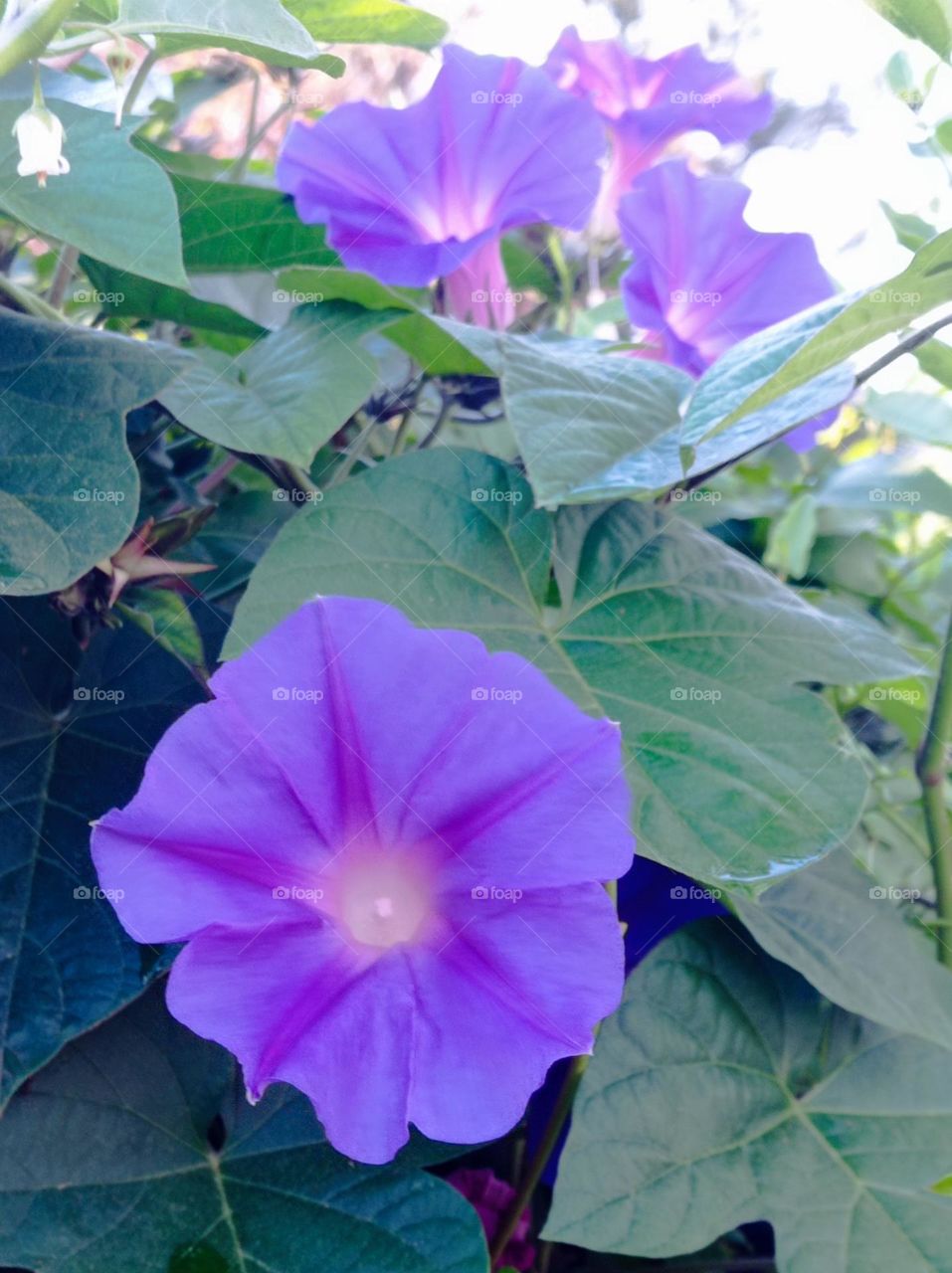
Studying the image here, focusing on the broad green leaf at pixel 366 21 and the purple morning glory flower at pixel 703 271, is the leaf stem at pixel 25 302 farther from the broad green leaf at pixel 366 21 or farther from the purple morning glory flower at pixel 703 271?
the purple morning glory flower at pixel 703 271

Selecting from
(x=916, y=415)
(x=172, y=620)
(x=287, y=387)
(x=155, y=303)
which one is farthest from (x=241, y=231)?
(x=916, y=415)

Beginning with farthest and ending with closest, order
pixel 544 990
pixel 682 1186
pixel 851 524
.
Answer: pixel 851 524 < pixel 682 1186 < pixel 544 990

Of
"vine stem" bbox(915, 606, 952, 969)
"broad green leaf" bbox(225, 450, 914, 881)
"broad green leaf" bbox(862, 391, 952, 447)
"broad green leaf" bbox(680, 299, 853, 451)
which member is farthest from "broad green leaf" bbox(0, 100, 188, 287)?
"broad green leaf" bbox(862, 391, 952, 447)

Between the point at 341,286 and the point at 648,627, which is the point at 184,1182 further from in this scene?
the point at 341,286

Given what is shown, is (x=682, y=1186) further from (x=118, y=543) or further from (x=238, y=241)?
(x=238, y=241)

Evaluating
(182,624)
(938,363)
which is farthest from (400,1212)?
(938,363)

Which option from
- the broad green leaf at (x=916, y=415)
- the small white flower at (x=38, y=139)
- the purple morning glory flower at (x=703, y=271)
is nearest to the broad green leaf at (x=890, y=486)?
the broad green leaf at (x=916, y=415)

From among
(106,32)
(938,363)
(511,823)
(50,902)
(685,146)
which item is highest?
(106,32)
